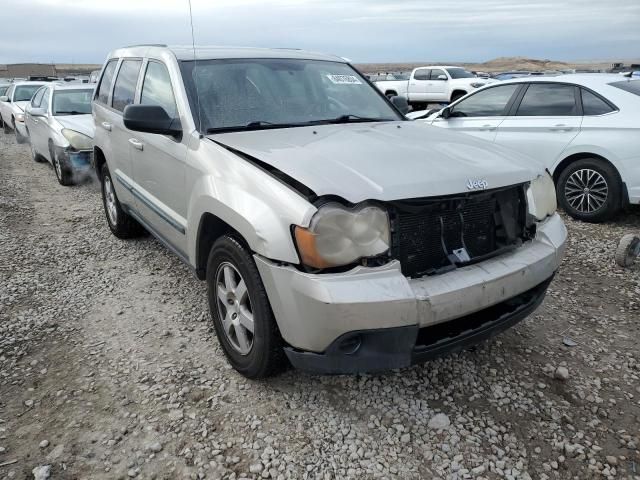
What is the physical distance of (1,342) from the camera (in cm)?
330

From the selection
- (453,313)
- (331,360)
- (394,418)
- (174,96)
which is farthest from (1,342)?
(453,313)

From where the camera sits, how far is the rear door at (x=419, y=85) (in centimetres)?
1953

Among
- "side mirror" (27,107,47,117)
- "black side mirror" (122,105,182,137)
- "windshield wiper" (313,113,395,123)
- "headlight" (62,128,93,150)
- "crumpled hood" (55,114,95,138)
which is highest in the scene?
"black side mirror" (122,105,182,137)

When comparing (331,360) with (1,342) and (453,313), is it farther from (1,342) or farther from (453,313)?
(1,342)

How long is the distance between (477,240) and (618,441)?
1159mm

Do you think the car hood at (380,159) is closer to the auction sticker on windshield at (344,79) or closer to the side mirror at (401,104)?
the auction sticker on windshield at (344,79)

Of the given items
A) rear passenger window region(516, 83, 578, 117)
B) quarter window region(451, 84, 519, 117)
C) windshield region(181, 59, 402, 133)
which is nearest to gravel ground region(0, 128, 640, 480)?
windshield region(181, 59, 402, 133)

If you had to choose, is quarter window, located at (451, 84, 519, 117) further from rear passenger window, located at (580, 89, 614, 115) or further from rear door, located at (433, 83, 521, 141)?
rear passenger window, located at (580, 89, 614, 115)

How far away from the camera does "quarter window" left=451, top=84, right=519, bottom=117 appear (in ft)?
21.8

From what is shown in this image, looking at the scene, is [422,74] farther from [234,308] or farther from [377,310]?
[377,310]

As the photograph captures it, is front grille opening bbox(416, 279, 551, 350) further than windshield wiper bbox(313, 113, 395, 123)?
No

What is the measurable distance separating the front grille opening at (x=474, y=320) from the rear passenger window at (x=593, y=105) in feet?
12.4

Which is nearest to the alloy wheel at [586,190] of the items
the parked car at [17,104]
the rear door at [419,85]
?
the parked car at [17,104]

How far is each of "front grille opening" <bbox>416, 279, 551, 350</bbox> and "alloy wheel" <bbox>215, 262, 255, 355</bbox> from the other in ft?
2.84
